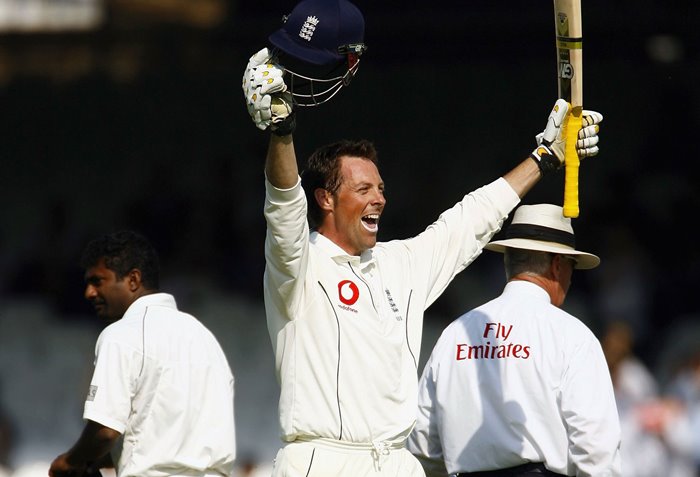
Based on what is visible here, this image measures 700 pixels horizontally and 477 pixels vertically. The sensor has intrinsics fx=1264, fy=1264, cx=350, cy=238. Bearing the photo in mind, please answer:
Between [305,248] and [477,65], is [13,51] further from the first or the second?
[305,248]

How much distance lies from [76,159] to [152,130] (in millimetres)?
763

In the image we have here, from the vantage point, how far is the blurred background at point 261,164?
30.0 ft

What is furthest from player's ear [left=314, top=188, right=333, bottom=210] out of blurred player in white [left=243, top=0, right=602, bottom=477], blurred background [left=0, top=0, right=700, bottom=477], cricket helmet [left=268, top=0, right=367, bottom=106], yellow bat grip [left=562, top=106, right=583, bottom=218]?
blurred background [left=0, top=0, right=700, bottom=477]

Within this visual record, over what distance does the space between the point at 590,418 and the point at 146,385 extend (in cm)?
162

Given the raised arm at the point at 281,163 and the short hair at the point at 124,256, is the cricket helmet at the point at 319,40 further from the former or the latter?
the short hair at the point at 124,256

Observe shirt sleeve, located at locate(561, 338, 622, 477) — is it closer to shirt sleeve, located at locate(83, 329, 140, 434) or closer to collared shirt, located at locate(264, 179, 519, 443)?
collared shirt, located at locate(264, 179, 519, 443)

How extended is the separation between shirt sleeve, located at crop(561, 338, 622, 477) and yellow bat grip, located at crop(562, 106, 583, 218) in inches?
23.4

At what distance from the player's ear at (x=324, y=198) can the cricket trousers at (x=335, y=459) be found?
0.75m

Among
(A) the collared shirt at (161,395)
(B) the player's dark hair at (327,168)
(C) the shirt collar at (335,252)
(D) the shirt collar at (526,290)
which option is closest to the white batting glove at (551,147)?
(D) the shirt collar at (526,290)

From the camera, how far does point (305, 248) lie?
12.1ft

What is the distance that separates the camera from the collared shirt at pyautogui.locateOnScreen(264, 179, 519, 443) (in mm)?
3715

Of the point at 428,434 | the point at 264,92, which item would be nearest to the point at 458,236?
the point at 428,434

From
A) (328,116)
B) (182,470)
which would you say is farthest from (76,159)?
(182,470)

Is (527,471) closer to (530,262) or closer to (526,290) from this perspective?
(526,290)
